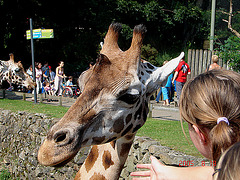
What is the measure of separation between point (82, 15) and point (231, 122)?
18.3 meters

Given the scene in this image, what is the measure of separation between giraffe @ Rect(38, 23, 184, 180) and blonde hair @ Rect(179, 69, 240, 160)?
2.32 ft

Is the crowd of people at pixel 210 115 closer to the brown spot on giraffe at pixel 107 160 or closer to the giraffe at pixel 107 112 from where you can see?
the giraffe at pixel 107 112

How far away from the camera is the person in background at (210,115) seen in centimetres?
142

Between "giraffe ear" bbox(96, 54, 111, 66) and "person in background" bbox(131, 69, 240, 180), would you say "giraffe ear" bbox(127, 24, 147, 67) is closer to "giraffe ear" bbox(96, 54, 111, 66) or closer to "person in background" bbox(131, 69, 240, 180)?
"giraffe ear" bbox(96, 54, 111, 66)

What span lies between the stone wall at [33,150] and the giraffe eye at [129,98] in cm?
127

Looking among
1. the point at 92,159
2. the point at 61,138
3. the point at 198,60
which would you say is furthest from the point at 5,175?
the point at 198,60

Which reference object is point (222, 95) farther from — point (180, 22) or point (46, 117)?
point (180, 22)

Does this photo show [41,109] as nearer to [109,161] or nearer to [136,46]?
[109,161]

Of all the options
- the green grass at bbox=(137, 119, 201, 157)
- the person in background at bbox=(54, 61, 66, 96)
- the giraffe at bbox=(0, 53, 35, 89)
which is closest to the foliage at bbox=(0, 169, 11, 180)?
the green grass at bbox=(137, 119, 201, 157)

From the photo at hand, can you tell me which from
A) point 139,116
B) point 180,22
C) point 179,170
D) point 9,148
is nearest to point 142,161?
point 139,116

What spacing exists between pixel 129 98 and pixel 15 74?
11.4 metres

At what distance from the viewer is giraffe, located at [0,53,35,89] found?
40.2ft

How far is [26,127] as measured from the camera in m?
6.49

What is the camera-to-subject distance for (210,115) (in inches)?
59.6
